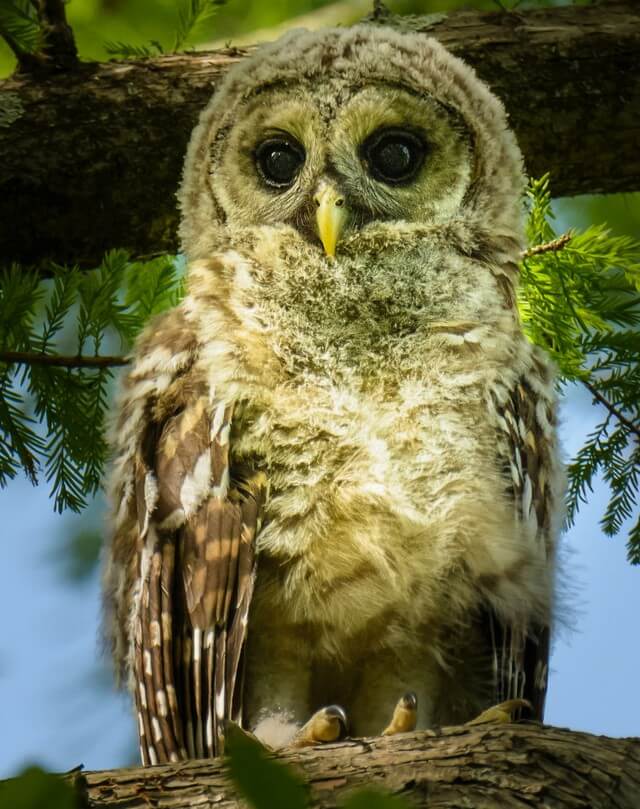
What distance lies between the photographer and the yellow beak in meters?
2.32

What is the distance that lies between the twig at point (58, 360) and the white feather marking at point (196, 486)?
1.38ft

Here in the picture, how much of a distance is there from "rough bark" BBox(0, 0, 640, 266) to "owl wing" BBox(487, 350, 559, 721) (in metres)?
0.95

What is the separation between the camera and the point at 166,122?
116 inches

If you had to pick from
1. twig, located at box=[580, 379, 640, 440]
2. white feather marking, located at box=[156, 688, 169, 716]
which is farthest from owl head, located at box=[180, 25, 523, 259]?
white feather marking, located at box=[156, 688, 169, 716]

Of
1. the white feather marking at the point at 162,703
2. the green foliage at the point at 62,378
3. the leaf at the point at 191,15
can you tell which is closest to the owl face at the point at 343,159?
the green foliage at the point at 62,378

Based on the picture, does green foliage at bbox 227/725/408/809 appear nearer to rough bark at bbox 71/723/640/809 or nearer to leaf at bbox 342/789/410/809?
leaf at bbox 342/789/410/809

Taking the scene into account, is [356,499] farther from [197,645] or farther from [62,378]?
[62,378]

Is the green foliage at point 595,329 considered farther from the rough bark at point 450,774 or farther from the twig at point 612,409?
the rough bark at point 450,774

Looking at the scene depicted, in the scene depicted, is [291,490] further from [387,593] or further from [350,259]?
[350,259]

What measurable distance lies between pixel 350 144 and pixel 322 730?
49.4 inches

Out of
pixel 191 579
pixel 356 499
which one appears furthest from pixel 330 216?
pixel 191 579

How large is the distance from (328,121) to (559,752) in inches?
57.8

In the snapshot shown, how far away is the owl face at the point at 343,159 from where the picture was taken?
8.12 ft

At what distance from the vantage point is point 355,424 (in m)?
2.13
